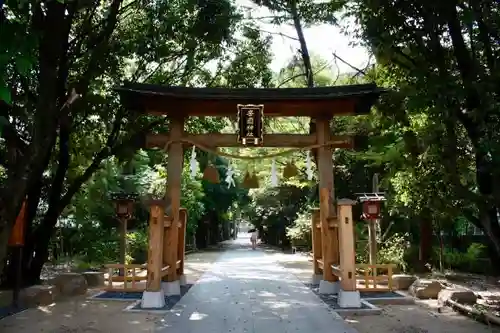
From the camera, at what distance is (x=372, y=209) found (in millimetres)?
12852

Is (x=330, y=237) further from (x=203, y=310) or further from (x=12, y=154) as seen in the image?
(x=12, y=154)

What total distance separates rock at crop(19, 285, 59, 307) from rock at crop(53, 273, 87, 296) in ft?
3.05

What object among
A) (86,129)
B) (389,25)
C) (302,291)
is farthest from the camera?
(86,129)

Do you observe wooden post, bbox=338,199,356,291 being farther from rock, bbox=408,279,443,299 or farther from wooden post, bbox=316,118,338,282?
rock, bbox=408,279,443,299

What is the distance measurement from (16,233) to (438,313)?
Answer: 7.83 m

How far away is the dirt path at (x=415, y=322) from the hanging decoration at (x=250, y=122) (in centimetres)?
411

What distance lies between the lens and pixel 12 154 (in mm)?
5707

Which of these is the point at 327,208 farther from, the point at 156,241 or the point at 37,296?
the point at 37,296

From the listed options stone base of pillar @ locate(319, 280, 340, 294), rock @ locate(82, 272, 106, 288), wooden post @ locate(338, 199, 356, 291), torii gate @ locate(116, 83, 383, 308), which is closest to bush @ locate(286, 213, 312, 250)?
stone base of pillar @ locate(319, 280, 340, 294)

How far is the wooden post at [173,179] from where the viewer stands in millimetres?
10383

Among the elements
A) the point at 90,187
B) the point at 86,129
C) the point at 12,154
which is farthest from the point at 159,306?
the point at 90,187

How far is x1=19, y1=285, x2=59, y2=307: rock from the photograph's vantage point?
928cm

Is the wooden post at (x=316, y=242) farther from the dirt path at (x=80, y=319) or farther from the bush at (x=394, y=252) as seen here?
the dirt path at (x=80, y=319)

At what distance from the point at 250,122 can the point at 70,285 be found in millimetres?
5317
